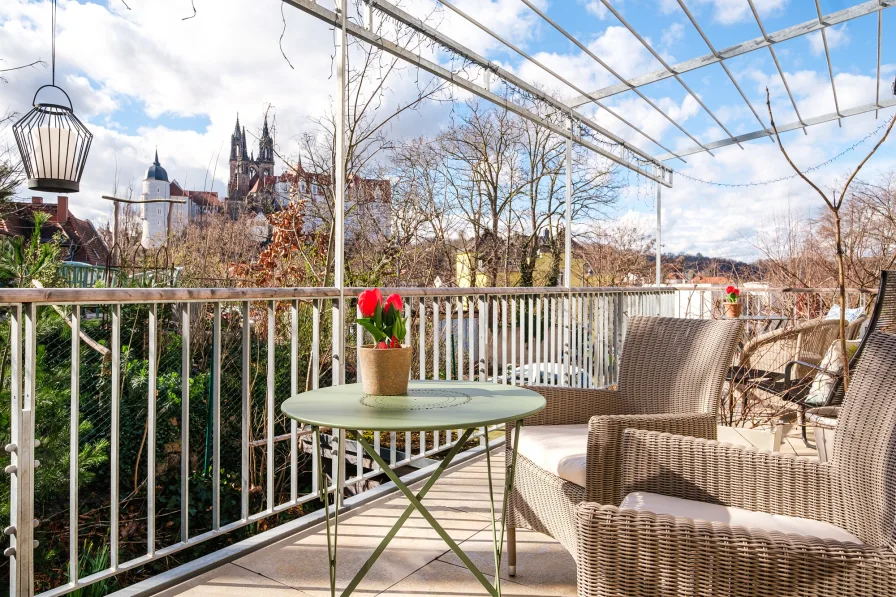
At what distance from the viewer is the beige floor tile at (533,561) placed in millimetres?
2184

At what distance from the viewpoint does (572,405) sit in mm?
2525

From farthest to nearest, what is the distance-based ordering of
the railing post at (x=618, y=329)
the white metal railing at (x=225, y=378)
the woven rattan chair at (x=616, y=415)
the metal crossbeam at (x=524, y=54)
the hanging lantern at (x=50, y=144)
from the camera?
the railing post at (x=618, y=329) → the metal crossbeam at (x=524, y=54) → the white metal railing at (x=225, y=378) → the hanging lantern at (x=50, y=144) → the woven rattan chair at (x=616, y=415)

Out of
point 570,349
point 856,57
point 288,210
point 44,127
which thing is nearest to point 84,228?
point 288,210

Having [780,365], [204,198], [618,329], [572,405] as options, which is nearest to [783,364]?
[780,365]

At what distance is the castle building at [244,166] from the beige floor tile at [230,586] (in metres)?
4.46

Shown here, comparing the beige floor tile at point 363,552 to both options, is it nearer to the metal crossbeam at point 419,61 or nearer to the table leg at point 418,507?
the table leg at point 418,507

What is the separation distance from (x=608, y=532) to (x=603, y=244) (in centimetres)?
1180

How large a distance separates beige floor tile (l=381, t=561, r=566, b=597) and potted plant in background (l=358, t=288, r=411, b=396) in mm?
796

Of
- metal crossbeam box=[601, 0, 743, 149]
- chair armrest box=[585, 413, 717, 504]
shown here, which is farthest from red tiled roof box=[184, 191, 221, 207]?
chair armrest box=[585, 413, 717, 504]

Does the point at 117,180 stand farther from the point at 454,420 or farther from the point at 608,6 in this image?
the point at 454,420

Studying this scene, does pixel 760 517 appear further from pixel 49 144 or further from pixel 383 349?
pixel 49 144

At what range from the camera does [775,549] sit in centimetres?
114

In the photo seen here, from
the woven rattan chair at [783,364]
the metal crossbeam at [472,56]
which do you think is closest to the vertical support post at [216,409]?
the metal crossbeam at [472,56]

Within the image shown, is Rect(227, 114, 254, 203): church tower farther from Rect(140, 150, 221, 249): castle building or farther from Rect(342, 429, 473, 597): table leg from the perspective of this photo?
Rect(342, 429, 473, 597): table leg
